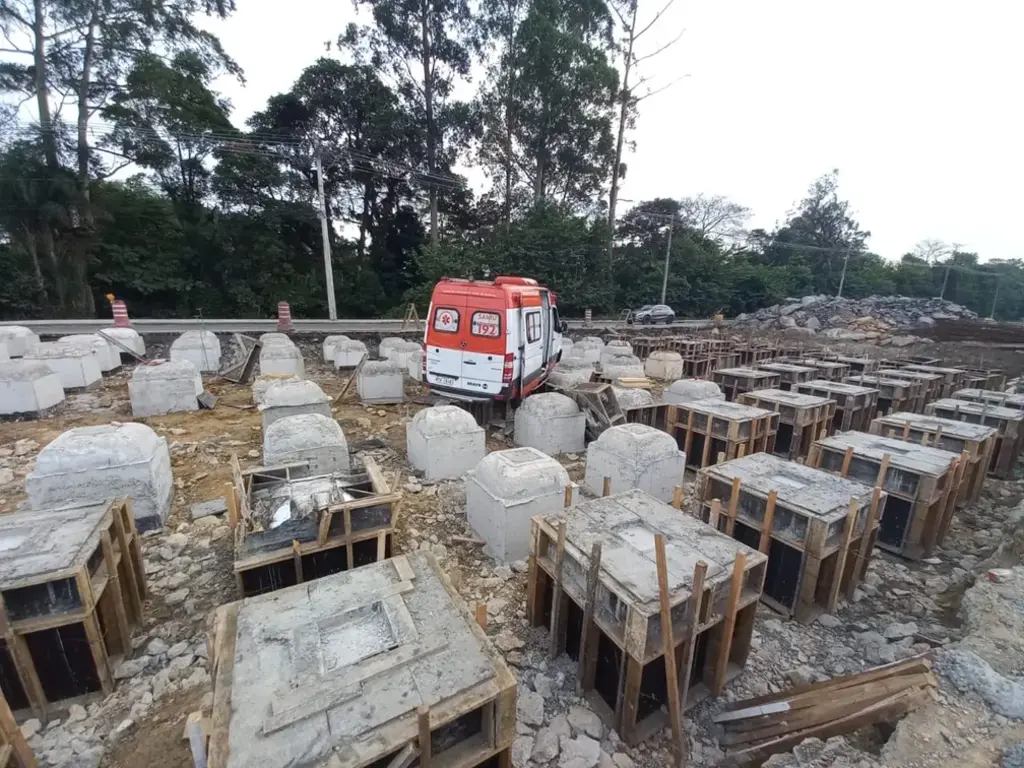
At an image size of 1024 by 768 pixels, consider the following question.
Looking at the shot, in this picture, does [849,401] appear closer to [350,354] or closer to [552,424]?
[552,424]

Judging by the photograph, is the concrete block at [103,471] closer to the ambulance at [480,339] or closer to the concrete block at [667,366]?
the ambulance at [480,339]

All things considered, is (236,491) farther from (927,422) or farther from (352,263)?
(352,263)

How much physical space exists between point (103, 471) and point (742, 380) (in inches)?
475

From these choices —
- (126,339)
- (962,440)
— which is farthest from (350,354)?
(962,440)

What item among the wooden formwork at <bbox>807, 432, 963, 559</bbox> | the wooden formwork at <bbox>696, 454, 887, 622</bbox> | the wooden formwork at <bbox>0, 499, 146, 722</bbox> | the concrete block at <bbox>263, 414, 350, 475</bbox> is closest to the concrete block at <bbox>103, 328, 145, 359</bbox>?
the concrete block at <bbox>263, 414, 350, 475</bbox>

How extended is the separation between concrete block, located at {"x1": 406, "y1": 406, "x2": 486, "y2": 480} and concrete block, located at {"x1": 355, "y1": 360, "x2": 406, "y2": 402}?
167 inches

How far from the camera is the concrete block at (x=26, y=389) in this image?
29.6ft

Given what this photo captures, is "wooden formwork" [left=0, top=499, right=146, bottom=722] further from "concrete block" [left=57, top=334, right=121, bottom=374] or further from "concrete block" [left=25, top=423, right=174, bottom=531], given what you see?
"concrete block" [left=57, top=334, right=121, bottom=374]

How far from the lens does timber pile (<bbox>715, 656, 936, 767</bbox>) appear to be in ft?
9.84

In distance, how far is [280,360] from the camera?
12648 mm

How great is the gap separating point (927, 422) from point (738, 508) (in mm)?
4692

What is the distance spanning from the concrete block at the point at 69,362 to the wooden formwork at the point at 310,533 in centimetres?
994

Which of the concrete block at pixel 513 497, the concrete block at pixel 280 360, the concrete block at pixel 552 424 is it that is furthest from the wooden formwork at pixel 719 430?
the concrete block at pixel 280 360

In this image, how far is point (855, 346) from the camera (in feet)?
72.0
